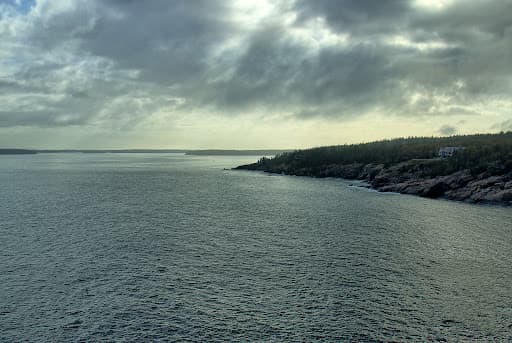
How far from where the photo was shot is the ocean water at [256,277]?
2730 cm

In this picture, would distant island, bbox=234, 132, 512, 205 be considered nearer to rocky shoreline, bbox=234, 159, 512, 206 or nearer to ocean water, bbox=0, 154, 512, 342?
rocky shoreline, bbox=234, 159, 512, 206

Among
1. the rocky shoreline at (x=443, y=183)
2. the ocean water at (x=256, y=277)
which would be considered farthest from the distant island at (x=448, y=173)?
the ocean water at (x=256, y=277)

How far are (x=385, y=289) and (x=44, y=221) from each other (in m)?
57.7

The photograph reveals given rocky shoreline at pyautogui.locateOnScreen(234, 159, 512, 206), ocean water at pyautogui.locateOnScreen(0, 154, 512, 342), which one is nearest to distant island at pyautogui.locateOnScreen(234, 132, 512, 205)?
rocky shoreline at pyautogui.locateOnScreen(234, 159, 512, 206)

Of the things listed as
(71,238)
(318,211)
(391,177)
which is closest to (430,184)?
(391,177)

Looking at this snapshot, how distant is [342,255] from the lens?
147ft

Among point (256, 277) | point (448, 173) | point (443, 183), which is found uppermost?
point (448, 173)

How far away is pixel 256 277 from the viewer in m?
37.2

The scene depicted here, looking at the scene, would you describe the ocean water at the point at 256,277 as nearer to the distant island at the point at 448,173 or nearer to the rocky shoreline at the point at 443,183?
the rocky shoreline at the point at 443,183

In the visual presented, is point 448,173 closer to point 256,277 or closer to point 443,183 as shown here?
point 443,183

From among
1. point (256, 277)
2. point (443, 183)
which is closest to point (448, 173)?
point (443, 183)

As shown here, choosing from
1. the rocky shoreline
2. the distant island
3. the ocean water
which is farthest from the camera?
the distant island

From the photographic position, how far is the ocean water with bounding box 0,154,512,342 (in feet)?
89.6

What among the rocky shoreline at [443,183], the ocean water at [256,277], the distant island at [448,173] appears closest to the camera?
the ocean water at [256,277]
